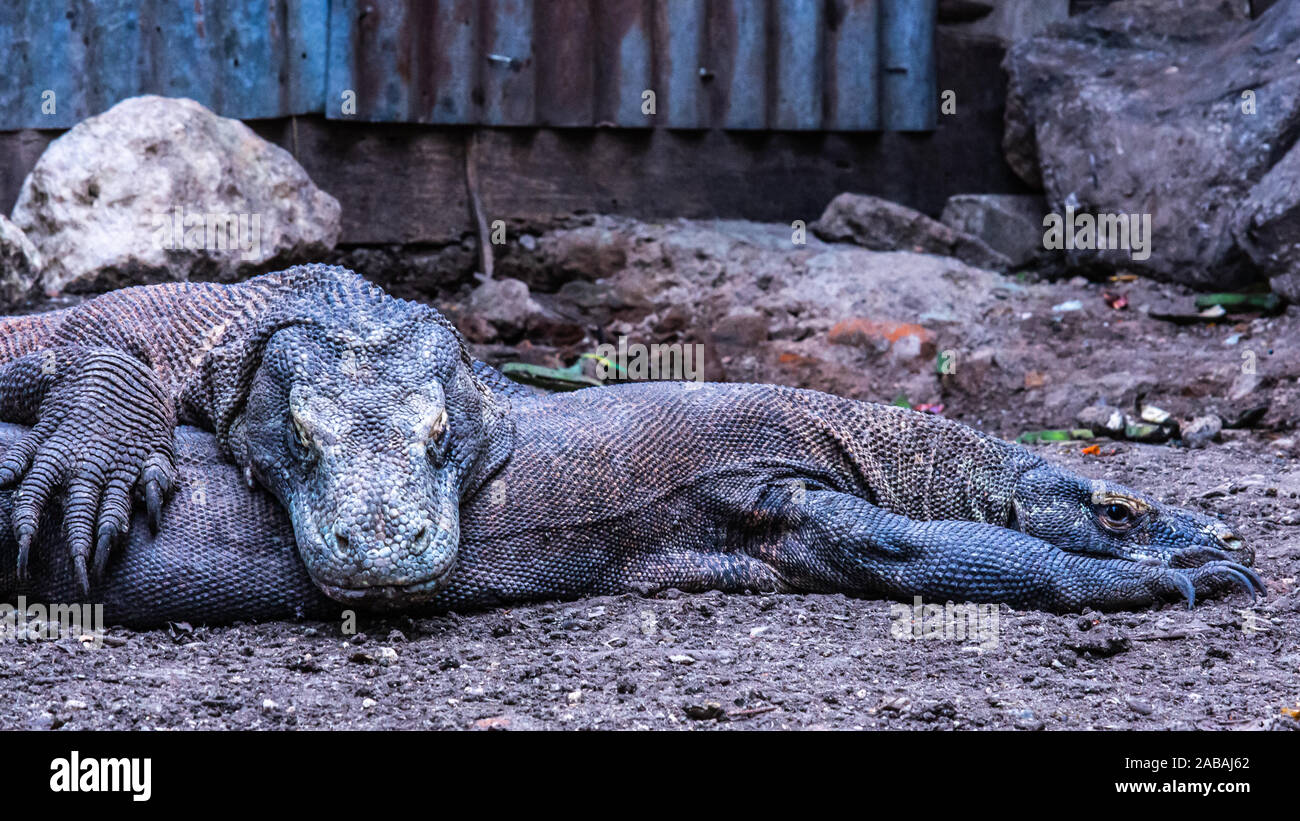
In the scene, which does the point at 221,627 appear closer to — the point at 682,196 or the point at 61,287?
the point at 61,287

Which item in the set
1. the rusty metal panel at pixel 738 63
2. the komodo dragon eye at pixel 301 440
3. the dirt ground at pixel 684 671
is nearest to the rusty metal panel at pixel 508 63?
the rusty metal panel at pixel 738 63

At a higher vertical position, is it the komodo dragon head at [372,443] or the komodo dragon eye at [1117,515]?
the komodo dragon head at [372,443]

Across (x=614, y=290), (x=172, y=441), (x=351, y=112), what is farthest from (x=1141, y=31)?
(x=172, y=441)

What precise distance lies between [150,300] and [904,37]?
7242 mm

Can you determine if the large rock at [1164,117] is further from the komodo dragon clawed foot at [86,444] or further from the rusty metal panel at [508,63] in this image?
the komodo dragon clawed foot at [86,444]

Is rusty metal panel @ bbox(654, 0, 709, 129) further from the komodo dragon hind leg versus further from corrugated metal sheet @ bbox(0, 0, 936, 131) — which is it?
the komodo dragon hind leg

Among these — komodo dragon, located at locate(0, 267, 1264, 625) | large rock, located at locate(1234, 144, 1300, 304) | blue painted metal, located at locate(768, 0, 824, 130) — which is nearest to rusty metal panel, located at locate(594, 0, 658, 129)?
blue painted metal, located at locate(768, 0, 824, 130)

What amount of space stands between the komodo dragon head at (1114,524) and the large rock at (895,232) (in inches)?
211

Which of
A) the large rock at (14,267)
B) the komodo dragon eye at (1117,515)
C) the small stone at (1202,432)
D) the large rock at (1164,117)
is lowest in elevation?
the small stone at (1202,432)

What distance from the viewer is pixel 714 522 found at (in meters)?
4.81

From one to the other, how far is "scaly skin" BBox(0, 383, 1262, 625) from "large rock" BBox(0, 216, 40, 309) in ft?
11.4

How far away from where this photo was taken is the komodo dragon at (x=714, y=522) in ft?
13.8

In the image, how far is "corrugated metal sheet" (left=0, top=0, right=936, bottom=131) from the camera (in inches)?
354

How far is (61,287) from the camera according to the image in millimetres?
7559
